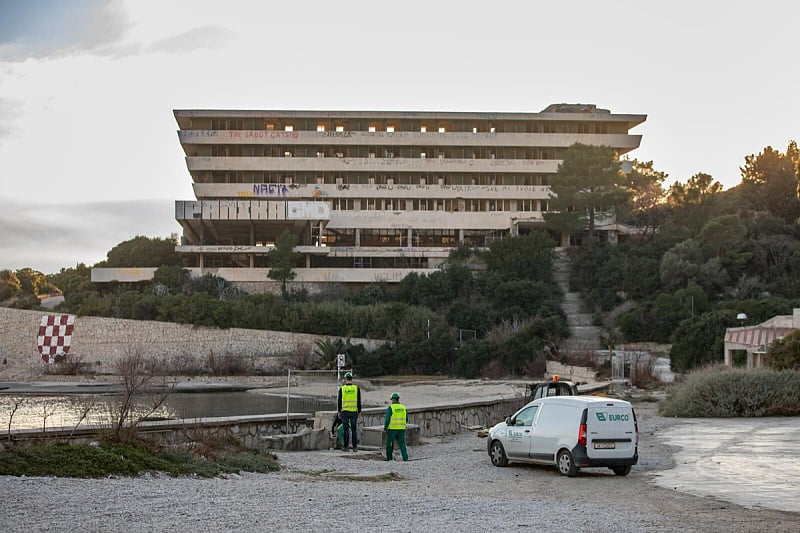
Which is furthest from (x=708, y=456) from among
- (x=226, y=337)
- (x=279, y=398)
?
(x=226, y=337)

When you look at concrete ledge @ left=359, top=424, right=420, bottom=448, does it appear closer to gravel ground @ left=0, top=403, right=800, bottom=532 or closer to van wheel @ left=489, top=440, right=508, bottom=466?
van wheel @ left=489, top=440, right=508, bottom=466

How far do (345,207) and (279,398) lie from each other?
44.4 m

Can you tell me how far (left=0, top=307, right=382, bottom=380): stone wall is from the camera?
53719 mm

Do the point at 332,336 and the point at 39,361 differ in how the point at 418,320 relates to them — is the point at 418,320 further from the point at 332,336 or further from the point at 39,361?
the point at 39,361

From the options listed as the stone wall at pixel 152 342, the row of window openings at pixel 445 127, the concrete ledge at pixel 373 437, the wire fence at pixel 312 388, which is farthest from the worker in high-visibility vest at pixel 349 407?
the row of window openings at pixel 445 127

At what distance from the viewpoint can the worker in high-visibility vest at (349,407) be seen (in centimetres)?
1933

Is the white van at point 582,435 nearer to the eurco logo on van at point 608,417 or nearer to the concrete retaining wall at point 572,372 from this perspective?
the eurco logo on van at point 608,417

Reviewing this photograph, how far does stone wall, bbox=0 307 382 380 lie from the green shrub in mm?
28080

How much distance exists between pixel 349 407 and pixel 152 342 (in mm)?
37442

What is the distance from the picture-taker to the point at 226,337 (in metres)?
54.2

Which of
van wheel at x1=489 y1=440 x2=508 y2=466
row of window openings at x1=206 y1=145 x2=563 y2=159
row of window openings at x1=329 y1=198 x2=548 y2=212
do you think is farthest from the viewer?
row of window openings at x1=206 y1=145 x2=563 y2=159

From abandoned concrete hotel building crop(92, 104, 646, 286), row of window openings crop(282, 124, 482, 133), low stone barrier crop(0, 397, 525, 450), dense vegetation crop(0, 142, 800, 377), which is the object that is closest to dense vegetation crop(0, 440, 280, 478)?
low stone barrier crop(0, 397, 525, 450)

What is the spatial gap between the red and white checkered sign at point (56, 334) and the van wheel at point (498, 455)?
1651 inches

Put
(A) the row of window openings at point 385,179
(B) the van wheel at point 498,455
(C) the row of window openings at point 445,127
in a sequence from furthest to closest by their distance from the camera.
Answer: (C) the row of window openings at point 445,127
(A) the row of window openings at point 385,179
(B) the van wheel at point 498,455
